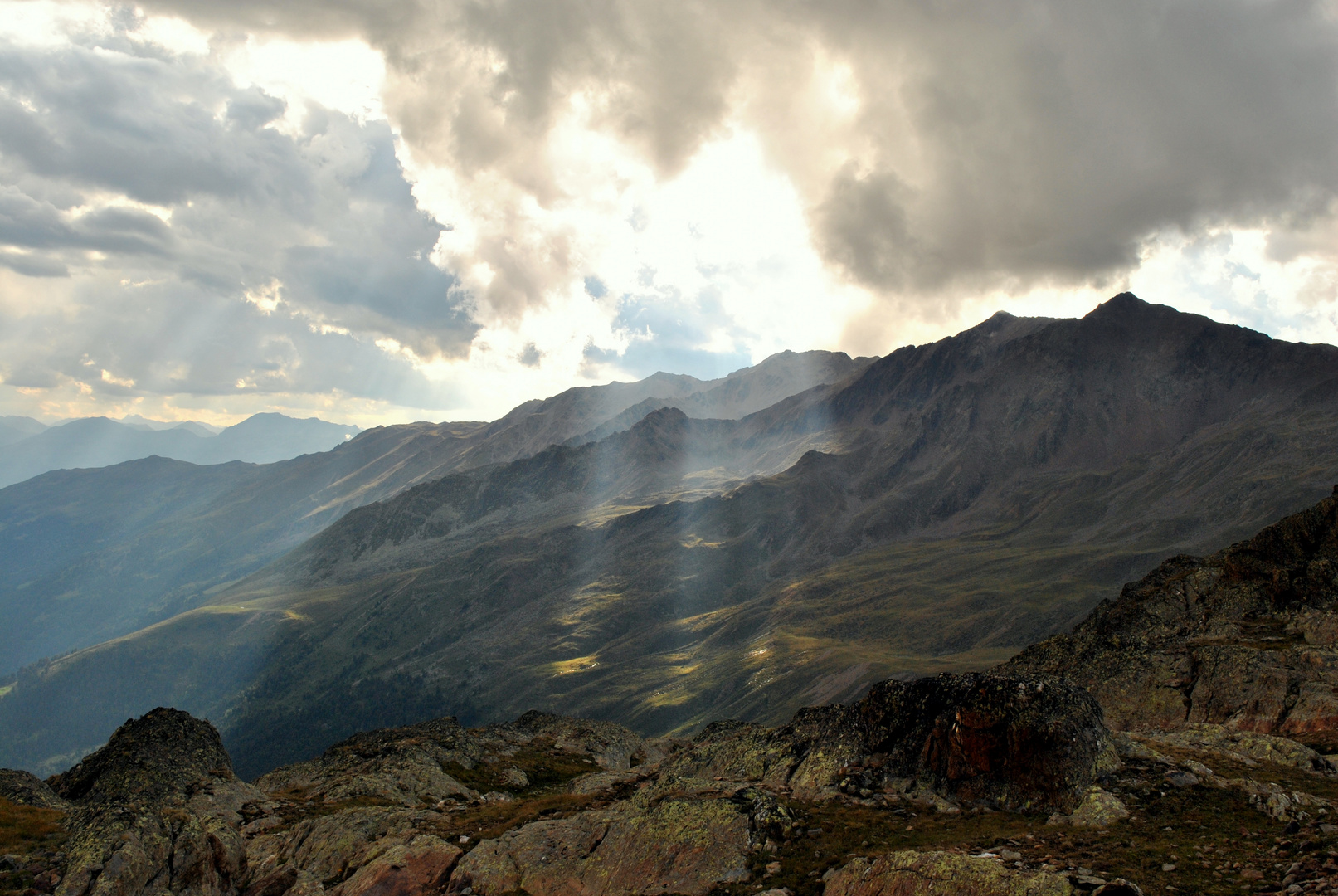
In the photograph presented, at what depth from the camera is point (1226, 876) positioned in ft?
81.9

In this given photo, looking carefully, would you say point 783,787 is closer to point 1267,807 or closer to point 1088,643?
point 1267,807

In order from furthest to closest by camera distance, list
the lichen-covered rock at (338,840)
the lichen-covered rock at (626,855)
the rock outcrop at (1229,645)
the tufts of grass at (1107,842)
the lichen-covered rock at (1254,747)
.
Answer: the rock outcrop at (1229,645) < the lichen-covered rock at (338,840) < the lichen-covered rock at (1254,747) < the lichen-covered rock at (626,855) < the tufts of grass at (1107,842)

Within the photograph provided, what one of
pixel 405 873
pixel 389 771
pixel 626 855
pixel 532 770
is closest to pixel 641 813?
pixel 626 855

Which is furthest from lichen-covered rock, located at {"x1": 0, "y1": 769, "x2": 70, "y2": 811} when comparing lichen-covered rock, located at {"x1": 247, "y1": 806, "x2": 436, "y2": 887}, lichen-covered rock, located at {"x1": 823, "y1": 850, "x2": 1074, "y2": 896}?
lichen-covered rock, located at {"x1": 823, "y1": 850, "x2": 1074, "y2": 896}

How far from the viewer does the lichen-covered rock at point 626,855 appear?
113 ft

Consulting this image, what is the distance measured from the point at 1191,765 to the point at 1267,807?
17.7 ft

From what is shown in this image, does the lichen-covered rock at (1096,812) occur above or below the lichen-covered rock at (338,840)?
above

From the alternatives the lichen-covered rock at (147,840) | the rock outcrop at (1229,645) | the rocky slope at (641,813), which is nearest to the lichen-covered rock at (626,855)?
the rocky slope at (641,813)

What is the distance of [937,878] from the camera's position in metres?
27.0

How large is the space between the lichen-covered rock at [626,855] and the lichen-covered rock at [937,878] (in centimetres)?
605

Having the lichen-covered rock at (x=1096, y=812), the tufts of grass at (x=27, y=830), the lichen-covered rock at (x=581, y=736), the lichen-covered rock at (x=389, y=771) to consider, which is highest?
the tufts of grass at (x=27, y=830)

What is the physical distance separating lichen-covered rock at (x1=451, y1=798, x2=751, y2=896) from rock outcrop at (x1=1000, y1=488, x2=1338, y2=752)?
144 feet

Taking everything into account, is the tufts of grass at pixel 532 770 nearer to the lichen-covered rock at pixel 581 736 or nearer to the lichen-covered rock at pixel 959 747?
the lichen-covered rock at pixel 581 736

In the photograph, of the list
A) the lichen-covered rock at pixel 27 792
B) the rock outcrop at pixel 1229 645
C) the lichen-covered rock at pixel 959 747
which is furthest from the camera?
the rock outcrop at pixel 1229 645
